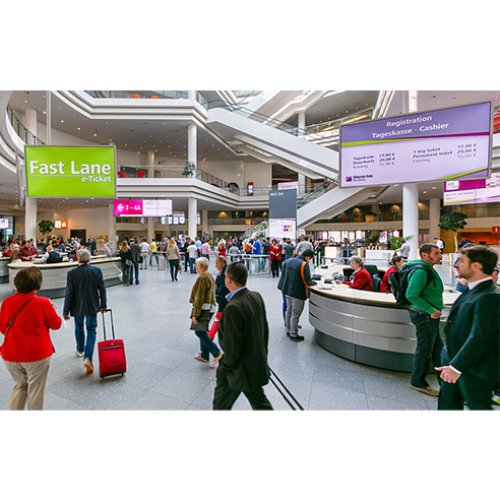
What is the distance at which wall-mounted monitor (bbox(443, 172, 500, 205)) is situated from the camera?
1257cm

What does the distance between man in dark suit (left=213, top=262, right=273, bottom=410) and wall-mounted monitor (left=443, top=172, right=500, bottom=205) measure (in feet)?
48.9

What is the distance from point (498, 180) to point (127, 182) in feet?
64.0

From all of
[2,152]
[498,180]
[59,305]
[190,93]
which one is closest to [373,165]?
[59,305]

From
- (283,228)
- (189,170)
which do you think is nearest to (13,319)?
(283,228)

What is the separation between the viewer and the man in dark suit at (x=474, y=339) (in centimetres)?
192

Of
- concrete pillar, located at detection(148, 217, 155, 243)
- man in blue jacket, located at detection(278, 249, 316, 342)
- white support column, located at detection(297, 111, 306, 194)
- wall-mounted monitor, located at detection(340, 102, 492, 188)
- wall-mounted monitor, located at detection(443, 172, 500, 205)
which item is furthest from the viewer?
concrete pillar, located at detection(148, 217, 155, 243)

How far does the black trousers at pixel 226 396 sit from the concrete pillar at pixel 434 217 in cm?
2582

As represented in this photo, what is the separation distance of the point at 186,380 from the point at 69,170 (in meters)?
4.56

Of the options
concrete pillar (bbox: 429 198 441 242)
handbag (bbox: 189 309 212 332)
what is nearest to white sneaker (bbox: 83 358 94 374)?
handbag (bbox: 189 309 212 332)

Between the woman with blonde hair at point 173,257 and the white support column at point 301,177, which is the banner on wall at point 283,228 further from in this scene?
the white support column at point 301,177

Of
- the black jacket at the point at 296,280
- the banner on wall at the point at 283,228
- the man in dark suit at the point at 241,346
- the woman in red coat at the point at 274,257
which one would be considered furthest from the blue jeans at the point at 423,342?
the banner on wall at the point at 283,228

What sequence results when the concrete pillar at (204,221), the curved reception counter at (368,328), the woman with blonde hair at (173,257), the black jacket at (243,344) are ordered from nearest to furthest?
the black jacket at (243,344) < the curved reception counter at (368,328) < the woman with blonde hair at (173,257) < the concrete pillar at (204,221)

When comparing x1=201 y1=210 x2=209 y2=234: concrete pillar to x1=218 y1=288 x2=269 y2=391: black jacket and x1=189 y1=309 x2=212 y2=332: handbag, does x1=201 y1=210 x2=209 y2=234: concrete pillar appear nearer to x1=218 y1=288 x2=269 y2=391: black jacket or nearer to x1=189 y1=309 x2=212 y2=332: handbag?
x1=189 y1=309 x2=212 y2=332: handbag

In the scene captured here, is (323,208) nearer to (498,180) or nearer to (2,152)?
(498,180)
